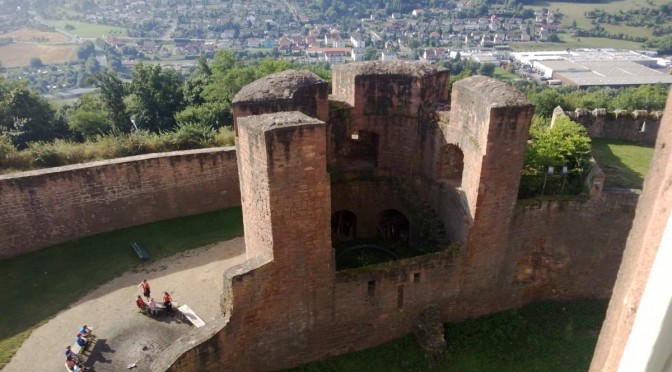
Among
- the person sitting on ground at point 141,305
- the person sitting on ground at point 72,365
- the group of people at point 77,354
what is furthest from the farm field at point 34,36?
the person sitting on ground at point 72,365

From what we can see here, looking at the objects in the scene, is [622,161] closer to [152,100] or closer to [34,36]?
[152,100]

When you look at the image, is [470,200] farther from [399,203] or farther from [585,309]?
[585,309]

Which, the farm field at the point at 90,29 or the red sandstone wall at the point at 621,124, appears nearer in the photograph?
the red sandstone wall at the point at 621,124

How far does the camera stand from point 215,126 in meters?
22.7

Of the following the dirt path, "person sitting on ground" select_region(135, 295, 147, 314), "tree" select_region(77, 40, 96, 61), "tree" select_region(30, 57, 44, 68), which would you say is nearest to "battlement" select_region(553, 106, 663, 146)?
the dirt path

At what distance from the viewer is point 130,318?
40.6 ft

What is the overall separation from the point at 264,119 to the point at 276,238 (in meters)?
2.25

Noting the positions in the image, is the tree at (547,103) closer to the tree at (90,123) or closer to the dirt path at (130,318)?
the dirt path at (130,318)

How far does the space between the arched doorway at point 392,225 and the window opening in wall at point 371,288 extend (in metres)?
4.26

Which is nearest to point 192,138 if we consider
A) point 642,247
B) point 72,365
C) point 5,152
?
point 5,152

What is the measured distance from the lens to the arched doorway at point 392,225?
15.3 metres

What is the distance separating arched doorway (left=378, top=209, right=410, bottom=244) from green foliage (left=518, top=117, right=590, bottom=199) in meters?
3.82

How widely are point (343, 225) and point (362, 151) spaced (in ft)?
7.90

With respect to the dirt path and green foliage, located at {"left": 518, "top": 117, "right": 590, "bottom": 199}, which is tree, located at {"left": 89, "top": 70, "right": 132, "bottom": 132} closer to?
the dirt path
